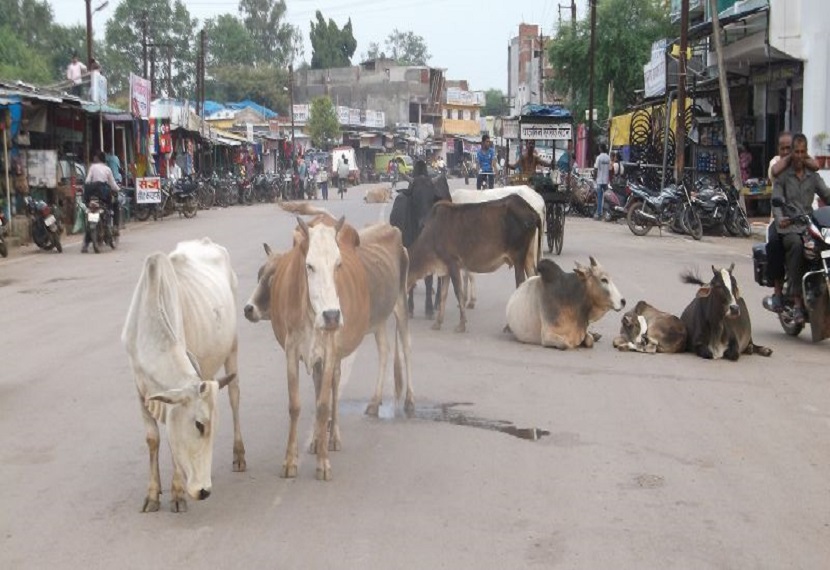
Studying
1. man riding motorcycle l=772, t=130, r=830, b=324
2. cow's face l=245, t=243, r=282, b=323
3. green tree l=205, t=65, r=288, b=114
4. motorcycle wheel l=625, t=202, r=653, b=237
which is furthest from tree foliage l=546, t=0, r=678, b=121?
green tree l=205, t=65, r=288, b=114

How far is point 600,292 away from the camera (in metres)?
10.6

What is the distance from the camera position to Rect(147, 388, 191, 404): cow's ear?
5254mm

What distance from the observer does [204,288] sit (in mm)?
6348

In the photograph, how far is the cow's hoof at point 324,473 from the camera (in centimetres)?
626

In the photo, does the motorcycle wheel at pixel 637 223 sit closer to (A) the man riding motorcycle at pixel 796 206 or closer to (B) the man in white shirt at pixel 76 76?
(A) the man riding motorcycle at pixel 796 206

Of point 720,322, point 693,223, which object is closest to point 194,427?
point 720,322

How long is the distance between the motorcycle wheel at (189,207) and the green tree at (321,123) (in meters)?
49.9

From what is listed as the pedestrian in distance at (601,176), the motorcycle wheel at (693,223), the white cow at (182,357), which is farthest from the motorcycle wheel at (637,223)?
the white cow at (182,357)

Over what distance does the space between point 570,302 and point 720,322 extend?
1413 millimetres

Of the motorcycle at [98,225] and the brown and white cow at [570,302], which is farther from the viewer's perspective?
the motorcycle at [98,225]

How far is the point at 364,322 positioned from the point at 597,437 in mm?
1745

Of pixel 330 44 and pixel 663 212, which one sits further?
pixel 330 44

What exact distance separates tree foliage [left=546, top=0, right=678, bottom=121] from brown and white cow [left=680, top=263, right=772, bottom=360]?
40.5m

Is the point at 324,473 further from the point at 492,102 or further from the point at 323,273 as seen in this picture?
the point at 492,102
